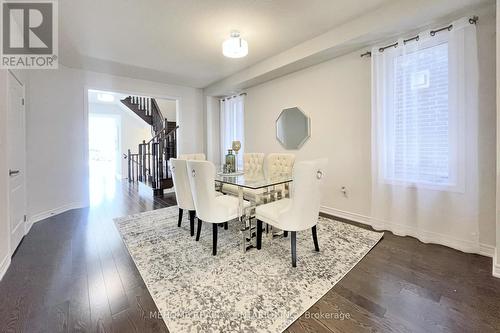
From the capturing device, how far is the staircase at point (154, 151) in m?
5.21

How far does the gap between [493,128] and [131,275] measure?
3698 millimetres

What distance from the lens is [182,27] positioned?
2691mm

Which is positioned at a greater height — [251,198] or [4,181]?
[4,181]

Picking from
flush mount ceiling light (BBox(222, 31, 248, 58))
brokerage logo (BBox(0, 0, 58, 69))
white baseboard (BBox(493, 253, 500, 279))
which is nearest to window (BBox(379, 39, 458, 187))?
white baseboard (BBox(493, 253, 500, 279))

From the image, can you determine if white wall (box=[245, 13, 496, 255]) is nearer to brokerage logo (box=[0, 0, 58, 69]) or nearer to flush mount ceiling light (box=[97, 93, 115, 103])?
brokerage logo (box=[0, 0, 58, 69])

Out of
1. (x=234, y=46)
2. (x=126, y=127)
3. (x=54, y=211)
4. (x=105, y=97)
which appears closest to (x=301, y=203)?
(x=234, y=46)

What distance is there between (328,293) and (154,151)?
5064 mm

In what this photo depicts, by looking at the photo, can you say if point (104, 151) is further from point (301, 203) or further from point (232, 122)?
point (301, 203)

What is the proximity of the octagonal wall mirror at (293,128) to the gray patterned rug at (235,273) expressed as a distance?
159cm

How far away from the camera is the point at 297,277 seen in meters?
1.84

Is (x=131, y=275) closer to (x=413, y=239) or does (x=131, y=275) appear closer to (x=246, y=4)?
(x=246, y=4)

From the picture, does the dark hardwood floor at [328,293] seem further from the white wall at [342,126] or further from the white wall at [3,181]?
the white wall at [342,126]

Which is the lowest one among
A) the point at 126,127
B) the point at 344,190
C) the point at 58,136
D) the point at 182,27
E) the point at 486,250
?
the point at 486,250

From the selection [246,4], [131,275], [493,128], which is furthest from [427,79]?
[131,275]
